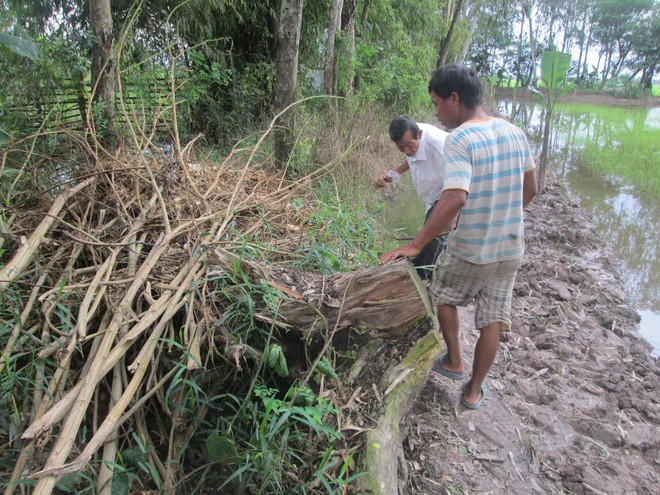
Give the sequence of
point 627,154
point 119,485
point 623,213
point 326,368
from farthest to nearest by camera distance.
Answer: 1. point 627,154
2. point 623,213
3. point 326,368
4. point 119,485

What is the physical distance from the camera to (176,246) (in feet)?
7.28

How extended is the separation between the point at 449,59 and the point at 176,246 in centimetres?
1981

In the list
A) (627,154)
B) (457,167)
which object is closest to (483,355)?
(457,167)

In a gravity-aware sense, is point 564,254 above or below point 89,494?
below

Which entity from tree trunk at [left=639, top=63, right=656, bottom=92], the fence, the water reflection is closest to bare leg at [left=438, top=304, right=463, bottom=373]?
the water reflection

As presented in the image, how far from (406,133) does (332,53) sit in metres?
3.76

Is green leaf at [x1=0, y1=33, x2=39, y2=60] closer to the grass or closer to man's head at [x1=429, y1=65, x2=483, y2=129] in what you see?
man's head at [x1=429, y1=65, x2=483, y2=129]

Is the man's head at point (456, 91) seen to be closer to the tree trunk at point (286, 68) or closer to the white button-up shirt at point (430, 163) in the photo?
the white button-up shirt at point (430, 163)

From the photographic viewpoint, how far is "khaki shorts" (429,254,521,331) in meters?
2.09

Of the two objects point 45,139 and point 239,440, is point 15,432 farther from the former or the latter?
point 45,139

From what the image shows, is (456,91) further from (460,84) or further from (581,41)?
(581,41)

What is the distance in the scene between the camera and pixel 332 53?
6.19m

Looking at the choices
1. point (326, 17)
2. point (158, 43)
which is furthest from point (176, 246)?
point (326, 17)

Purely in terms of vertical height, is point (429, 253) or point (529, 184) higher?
point (529, 184)
